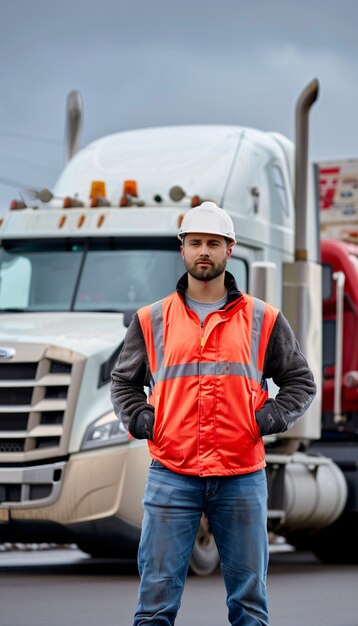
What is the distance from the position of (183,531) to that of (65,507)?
16.8 ft

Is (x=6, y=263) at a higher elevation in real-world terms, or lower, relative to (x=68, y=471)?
higher

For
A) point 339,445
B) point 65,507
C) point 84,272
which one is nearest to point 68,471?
point 65,507

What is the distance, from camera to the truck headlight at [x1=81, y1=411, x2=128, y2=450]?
10.5 meters

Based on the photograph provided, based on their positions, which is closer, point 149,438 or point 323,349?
point 149,438

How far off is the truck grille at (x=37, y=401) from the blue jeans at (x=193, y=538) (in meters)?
5.09

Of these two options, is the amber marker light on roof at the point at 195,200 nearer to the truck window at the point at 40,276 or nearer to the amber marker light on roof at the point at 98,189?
the amber marker light on roof at the point at 98,189

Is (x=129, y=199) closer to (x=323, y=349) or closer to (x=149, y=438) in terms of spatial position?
(x=323, y=349)

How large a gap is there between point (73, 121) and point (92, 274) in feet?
10.9

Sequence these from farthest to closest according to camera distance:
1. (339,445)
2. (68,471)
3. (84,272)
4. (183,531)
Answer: (339,445) → (84,272) → (68,471) → (183,531)

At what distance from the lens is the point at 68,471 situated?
10.4 metres

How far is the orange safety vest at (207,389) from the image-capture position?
5.37 metres

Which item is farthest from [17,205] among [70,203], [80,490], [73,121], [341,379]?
[341,379]

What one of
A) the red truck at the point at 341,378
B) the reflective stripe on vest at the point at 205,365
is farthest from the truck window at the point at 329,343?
the reflective stripe on vest at the point at 205,365

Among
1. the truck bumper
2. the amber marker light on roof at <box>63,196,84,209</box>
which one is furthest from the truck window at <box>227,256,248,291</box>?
the truck bumper
